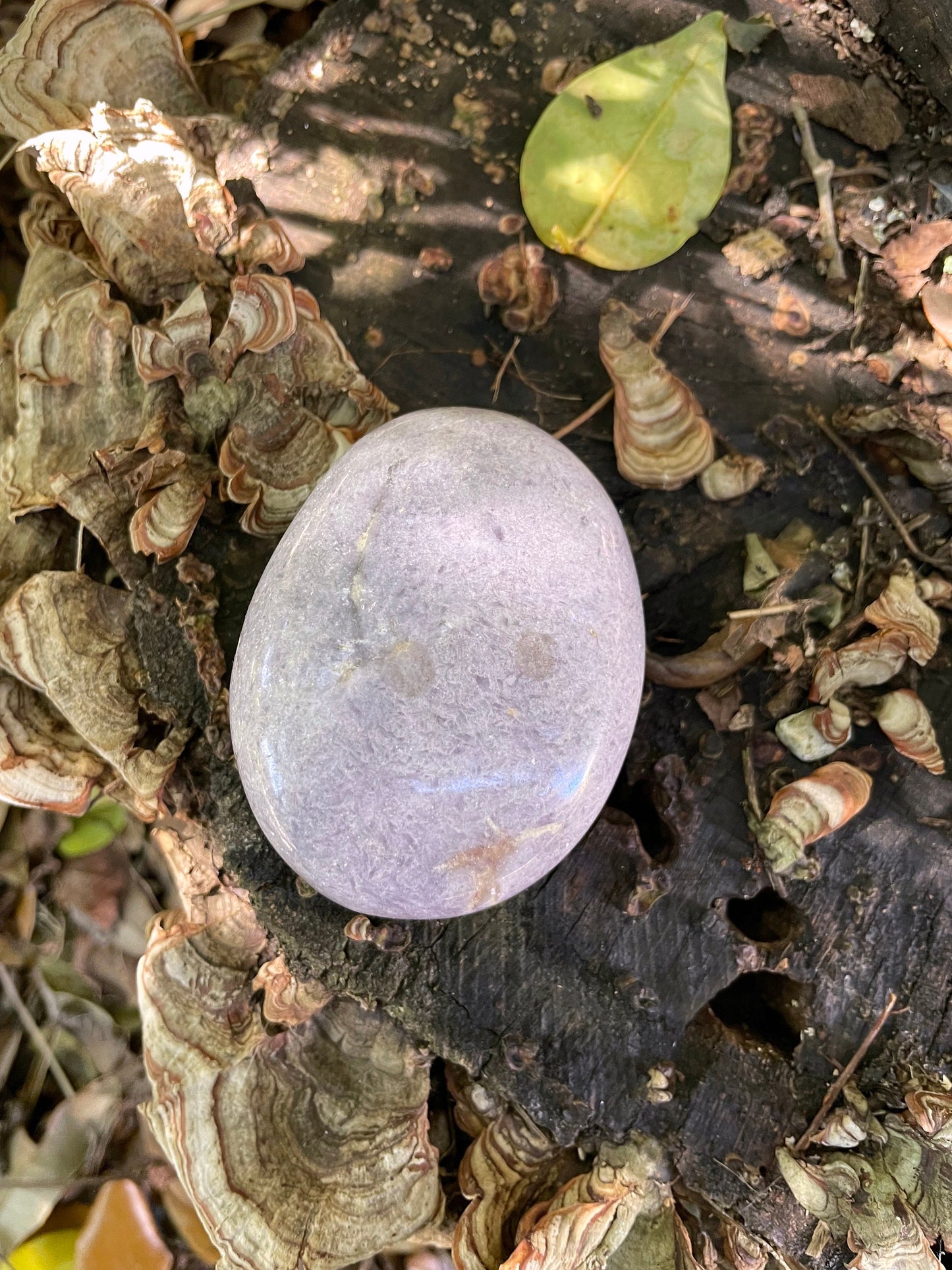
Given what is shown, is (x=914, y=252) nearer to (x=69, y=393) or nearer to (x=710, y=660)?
(x=710, y=660)

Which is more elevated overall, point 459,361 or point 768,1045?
point 459,361

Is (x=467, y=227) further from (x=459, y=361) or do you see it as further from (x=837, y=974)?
(x=837, y=974)

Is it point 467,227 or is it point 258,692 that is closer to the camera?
point 258,692

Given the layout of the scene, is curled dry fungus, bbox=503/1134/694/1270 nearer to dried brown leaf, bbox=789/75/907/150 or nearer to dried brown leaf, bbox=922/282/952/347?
dried brown leaf, bbox=922/282/952/347

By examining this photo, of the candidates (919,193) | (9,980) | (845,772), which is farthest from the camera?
(9,980)

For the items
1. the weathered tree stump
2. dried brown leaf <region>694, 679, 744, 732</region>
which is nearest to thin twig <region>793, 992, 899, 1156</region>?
the weathered tree stump

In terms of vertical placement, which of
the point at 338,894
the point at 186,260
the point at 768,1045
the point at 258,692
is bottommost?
the point at 768,1045

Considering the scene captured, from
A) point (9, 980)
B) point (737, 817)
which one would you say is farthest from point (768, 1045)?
point (9, 980)
